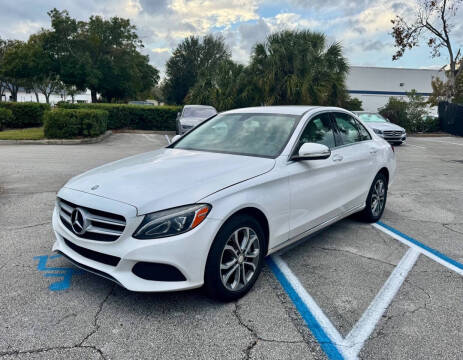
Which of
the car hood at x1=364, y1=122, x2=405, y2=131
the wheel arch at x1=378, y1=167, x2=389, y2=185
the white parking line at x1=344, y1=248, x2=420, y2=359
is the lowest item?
the white parking line at x1=344, y1=248, x2=420, y2=359

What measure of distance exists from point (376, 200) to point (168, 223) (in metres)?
3.65

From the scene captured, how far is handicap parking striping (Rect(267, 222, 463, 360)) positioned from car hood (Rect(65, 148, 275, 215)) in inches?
43.1

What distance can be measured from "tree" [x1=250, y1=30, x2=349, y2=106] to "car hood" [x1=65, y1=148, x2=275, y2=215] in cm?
1576

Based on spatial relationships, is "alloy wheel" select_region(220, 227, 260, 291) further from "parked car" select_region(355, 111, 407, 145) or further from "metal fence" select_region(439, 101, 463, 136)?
"metal fence" select_region(439, 101, 463, 136)

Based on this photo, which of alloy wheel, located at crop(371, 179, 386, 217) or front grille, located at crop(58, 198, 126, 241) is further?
alloy wheel, located at crop(371, 179, 386, 217)

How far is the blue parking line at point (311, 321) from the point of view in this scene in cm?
261

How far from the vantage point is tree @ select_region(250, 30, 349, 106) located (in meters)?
18.8

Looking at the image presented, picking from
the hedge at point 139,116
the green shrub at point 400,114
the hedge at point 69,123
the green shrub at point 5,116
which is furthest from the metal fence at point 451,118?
the green shrub at point 5,116

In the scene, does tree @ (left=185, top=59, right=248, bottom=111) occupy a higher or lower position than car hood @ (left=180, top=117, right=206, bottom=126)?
higher

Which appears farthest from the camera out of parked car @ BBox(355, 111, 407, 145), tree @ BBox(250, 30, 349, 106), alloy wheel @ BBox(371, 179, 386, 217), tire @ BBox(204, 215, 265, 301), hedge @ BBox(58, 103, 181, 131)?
hedge @ BBox(58, 103, 181, 131)

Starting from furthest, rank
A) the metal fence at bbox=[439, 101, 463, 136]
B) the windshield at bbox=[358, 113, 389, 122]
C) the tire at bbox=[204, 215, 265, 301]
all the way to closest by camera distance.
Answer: the metal fence at bbox=[439, 101, 463, 136] → the windshield at bbox=[358, 113, 389, 122] → the tire at bbox=[204, 215, 265, 301]

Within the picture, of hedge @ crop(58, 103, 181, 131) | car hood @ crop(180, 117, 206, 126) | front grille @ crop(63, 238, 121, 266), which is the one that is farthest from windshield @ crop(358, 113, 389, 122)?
front grille @ crop(63, 238, 121, 266)

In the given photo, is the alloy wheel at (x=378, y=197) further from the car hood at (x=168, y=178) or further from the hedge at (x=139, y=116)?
the hedge at (x=139, y=116)

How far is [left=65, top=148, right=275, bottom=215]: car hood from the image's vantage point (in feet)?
9.40
